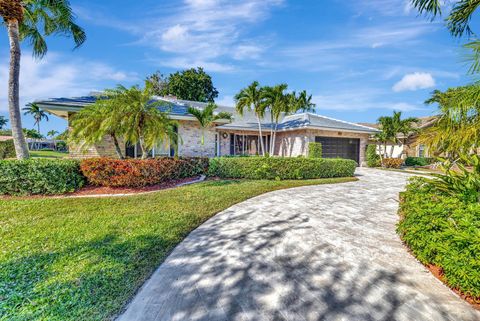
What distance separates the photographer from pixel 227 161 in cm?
1147

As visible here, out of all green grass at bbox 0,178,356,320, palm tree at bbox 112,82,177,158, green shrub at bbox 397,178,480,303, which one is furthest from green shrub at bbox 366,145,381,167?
palm tree at bbox 112,82,177,158

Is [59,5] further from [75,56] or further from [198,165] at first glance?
[198,165]

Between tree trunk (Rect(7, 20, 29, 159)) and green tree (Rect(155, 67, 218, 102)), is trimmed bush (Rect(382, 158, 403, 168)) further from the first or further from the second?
green tree (Rect(155, 67, 218, 102))

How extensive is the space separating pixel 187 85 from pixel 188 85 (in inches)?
6.2

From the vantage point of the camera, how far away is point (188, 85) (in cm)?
3434

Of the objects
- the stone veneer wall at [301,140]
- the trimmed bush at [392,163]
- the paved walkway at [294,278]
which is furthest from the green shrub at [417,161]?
the paved walkway at [294,278]

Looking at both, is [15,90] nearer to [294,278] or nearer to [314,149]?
[294,278]

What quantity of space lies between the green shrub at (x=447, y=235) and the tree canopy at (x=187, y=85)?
111 feet

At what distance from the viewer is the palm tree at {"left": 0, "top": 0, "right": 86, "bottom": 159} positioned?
790 centimetres

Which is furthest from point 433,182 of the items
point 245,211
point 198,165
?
point 198,165

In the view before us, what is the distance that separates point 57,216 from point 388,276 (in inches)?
282

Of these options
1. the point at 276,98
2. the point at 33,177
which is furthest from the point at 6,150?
the point at 276,98

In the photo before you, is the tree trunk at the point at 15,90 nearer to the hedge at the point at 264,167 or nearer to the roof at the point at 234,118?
the roof at the point at 234,118

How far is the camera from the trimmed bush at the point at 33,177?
293 inches
